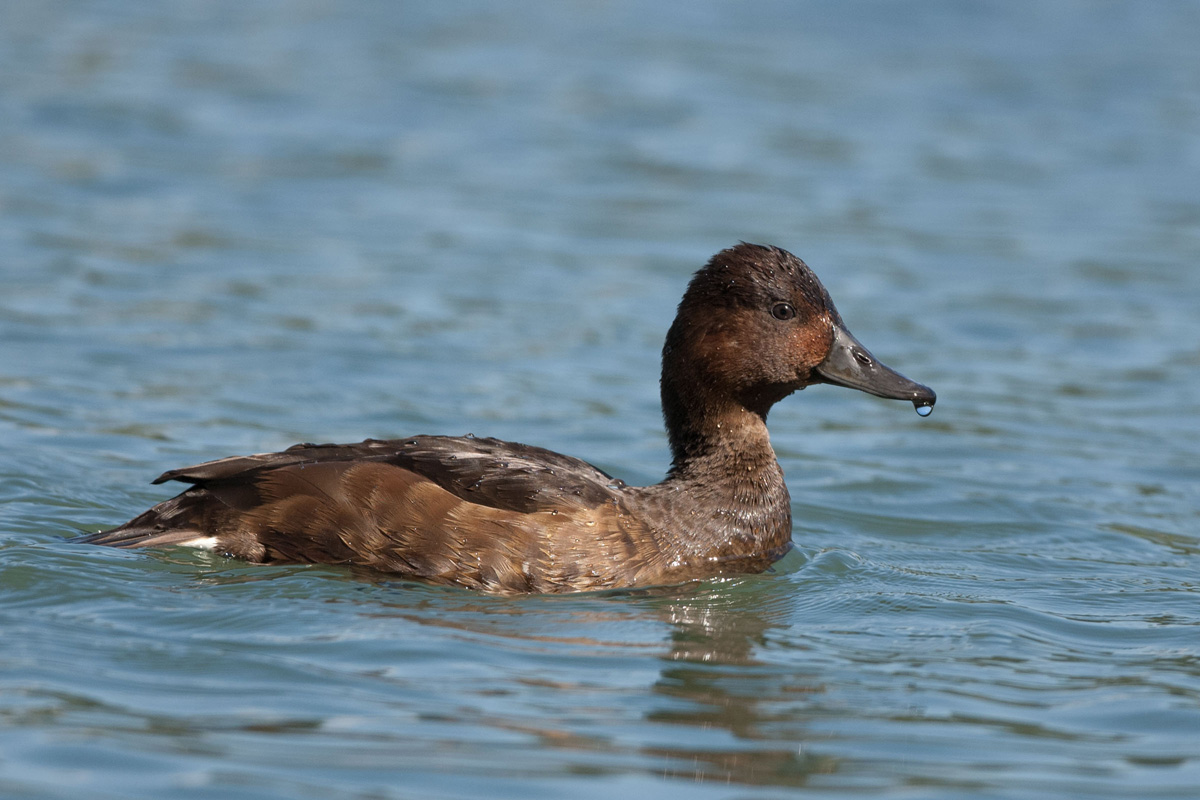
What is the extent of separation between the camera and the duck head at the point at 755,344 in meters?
7.04

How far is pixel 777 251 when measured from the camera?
7102 mm

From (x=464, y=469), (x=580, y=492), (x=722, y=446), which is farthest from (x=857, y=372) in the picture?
(x=464, y=469)

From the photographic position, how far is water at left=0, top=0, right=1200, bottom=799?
5.17 metres

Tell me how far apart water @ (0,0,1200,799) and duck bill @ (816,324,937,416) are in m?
0.84

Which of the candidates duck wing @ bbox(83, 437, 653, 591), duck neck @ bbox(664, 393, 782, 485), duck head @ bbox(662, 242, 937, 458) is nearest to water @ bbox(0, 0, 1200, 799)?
duck wing @ bbox(83, 437, 653, 591)

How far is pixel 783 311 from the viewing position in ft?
23.1

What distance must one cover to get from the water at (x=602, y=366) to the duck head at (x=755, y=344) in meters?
0.83

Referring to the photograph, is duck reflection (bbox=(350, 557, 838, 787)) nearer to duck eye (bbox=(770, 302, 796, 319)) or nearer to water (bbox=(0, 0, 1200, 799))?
water (bbox=(0, 0, 1200, 799))

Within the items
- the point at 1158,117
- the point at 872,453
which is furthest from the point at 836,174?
the point at 872,453

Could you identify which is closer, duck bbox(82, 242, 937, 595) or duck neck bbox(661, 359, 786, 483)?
duck bbox(82, 242, 937, 595)

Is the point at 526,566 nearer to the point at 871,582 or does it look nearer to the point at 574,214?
the point at 871,582

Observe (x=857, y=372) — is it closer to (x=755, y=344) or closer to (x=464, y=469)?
(x=755, y=344)

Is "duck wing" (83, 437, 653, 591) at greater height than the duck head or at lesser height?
lesser

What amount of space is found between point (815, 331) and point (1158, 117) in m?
12.2
